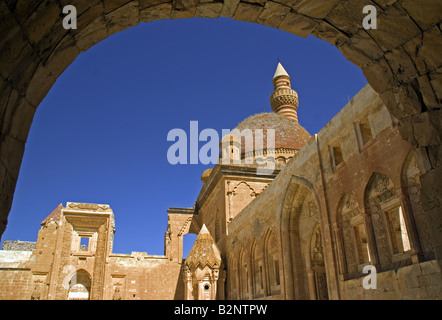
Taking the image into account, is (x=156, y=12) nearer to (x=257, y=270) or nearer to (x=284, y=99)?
(x=257, y=270)

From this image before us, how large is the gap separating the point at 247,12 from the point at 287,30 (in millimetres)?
548

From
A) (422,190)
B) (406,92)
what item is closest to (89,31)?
(406,92)

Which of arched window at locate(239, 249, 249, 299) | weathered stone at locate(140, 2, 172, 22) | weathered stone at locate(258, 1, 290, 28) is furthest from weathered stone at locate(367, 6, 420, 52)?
arched window at locate(239, 249, 249, 299)

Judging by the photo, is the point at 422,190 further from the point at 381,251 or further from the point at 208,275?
the point at 208,275

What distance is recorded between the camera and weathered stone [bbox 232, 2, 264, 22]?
3.79 meters

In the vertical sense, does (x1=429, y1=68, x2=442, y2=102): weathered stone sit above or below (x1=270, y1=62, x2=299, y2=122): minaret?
below

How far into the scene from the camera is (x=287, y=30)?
13.6 ft

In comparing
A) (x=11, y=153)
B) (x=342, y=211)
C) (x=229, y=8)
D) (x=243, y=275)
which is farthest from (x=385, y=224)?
(x=243, y=275)

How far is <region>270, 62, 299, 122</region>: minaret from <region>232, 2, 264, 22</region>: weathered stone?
29156 millimetres

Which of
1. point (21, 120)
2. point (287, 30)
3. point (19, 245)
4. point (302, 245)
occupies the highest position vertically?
point (19, 245)
